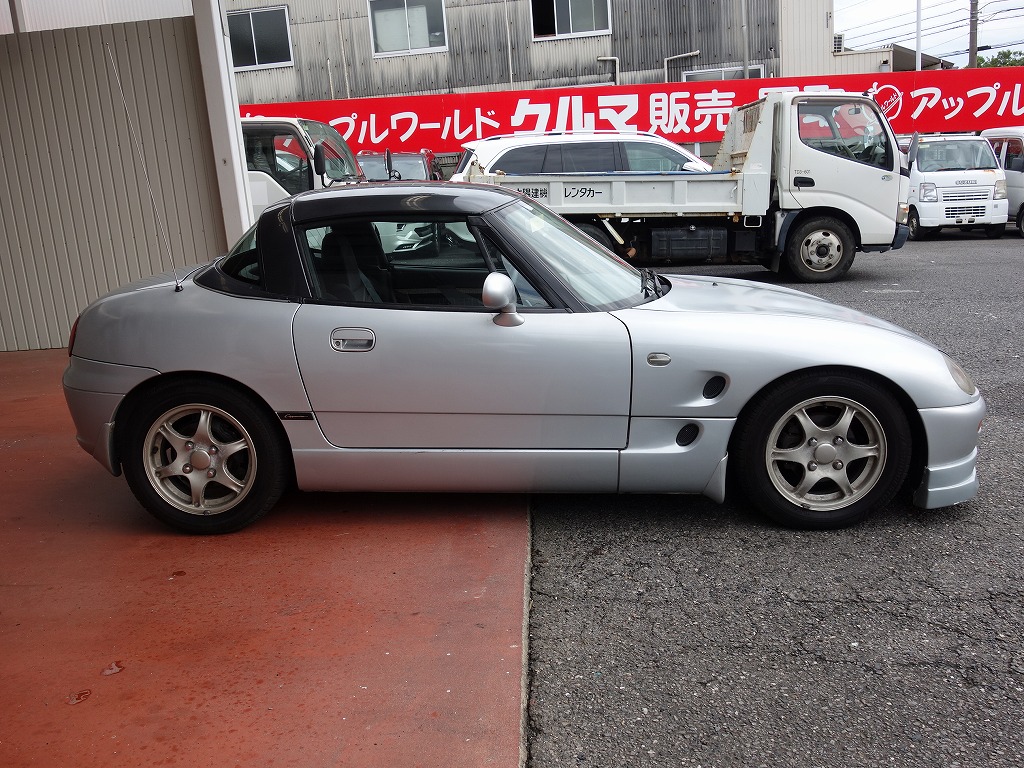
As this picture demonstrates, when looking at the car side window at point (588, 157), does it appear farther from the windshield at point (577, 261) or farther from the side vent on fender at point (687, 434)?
the side vent on fender at point (687, 434)

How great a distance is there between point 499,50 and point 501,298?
21.7 meters

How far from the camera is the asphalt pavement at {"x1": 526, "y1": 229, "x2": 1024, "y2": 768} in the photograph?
8.25 feet

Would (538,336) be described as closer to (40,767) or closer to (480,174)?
(40,767)

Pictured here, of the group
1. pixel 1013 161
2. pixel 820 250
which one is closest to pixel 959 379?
pixel 820 250

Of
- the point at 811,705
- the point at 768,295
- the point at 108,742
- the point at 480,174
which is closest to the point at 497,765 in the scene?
the point at 811,705

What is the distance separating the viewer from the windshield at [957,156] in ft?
53.1

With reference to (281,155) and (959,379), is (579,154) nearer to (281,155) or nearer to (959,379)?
(281,155)

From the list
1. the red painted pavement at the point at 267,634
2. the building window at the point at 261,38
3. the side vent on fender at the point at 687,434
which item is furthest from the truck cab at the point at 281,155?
the building window at the point at 261,38

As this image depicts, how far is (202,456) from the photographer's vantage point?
3.95 meters

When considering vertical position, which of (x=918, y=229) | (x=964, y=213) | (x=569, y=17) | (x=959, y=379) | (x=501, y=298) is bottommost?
(x=918, y=229)

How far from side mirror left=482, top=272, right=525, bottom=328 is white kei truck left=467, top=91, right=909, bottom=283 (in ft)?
24.6

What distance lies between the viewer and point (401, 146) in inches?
772

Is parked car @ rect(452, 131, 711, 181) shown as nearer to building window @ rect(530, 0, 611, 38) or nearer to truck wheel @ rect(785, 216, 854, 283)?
truck wheel @ rect(785, 216, 854, 283)

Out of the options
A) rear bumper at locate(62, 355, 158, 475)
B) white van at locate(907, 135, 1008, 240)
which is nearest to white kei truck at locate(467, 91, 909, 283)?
white van at locate(907, 135, 1008, 240)
